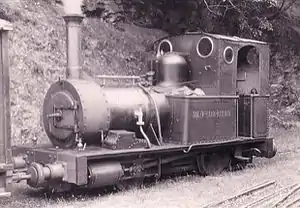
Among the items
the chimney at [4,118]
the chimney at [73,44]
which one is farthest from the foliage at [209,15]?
the chimney at [4,118]

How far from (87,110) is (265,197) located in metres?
3.00

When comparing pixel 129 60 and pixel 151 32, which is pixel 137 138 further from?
pixel 151 32

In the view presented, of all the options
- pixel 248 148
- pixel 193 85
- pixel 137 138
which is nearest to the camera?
pixel 137 138

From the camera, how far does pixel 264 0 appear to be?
15.4 meters

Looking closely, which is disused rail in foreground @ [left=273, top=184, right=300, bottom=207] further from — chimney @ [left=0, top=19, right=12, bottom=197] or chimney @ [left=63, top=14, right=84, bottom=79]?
chimney @ [left=63, top=14, right=84, bottom=79]

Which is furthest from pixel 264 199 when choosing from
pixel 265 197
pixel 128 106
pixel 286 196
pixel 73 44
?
pixel 73 44

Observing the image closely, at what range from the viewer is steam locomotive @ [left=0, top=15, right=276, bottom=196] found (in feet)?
24.9

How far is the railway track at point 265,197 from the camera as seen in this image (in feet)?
23.5

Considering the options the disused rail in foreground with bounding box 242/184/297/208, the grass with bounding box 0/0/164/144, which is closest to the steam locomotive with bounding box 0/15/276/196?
the disused rail in foreground with bounding box 242/184/297/208

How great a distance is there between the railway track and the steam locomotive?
147cm

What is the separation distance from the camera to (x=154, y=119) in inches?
359

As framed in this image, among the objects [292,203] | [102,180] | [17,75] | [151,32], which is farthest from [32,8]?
[292,203]

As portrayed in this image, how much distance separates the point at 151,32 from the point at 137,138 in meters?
8.03

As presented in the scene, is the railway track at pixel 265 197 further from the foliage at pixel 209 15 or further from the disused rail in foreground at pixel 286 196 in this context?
the foliage at pixel 209 15
